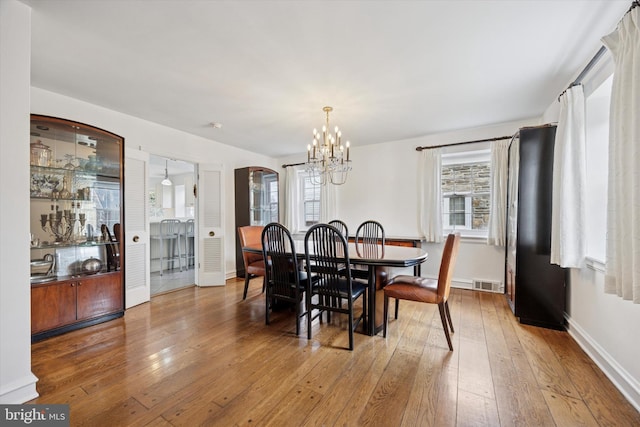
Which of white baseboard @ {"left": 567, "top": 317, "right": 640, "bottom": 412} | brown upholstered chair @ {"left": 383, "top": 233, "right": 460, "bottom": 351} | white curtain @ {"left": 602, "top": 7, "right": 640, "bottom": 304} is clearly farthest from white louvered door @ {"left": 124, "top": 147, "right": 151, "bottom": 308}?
white baseboard @ {"left": 567, "top": 317, "right": 640, "bottom": 412}

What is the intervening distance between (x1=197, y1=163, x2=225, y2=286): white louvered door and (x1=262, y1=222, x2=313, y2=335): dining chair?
6.57 ft

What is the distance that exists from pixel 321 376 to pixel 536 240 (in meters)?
2.53

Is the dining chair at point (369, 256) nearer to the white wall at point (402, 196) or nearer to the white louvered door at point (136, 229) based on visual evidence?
the white wall at point (402, 196)

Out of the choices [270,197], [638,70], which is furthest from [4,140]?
[270,197]

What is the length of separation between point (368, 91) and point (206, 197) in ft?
10.1

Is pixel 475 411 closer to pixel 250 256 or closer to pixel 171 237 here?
pixel 250 256

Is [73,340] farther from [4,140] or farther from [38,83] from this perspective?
[38,83]

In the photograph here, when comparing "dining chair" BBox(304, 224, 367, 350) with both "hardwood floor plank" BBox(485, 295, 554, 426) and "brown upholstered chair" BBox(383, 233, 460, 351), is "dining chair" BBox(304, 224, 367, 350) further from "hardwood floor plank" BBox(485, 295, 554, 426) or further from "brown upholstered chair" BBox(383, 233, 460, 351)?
"hardwood floor plank" BBox(485, 295, 554, 426)

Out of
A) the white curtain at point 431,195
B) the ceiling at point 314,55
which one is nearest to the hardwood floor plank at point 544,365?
the white curtain at point 431,195

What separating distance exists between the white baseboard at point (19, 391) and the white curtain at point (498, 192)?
15.9 feet

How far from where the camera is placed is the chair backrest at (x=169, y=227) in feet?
18.3

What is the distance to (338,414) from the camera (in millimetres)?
1493

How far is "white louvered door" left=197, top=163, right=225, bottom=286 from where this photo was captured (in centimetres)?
428

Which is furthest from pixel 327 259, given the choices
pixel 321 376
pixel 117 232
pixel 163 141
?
pixel 163 141
